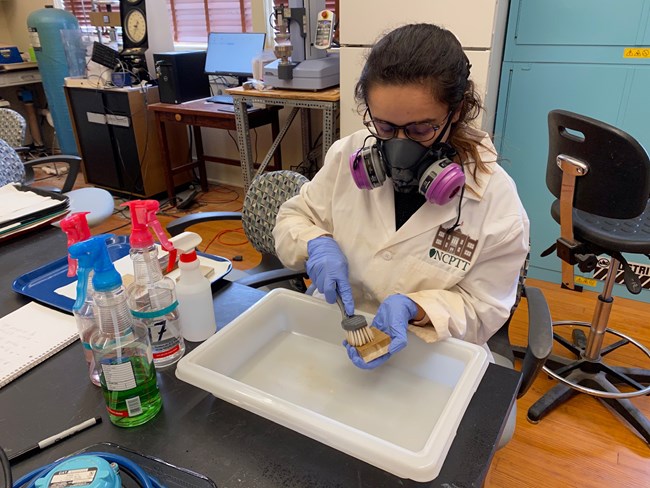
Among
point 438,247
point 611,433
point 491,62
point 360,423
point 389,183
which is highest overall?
point 491,62

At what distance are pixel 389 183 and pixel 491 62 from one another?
1.31 metres

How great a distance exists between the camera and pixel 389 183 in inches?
42.7

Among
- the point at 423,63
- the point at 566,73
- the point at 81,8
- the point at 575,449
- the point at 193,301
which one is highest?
the point at 81,8

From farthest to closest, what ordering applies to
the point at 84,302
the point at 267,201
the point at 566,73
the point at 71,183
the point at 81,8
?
the point at 81,8
the point at 71,183
the point at 566,73
the point at 267,201
the point at 84,302

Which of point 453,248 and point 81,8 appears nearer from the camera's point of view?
point 453,248

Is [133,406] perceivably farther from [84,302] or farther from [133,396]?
[84,302]

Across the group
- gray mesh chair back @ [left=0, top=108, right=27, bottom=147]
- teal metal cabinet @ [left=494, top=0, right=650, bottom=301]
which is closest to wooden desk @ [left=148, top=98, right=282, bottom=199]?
gray mesh chair back @ [left=0, top=108, right=27, bottom=147]

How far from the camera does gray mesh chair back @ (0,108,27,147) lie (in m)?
2.70

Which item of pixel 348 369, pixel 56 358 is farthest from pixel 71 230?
pixel 348 369

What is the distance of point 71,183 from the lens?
2.33 metres

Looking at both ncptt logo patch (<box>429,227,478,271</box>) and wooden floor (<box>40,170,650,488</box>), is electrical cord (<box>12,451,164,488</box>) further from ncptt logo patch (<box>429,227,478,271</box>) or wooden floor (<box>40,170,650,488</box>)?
wooden floor (<box>40,170,650,488</box>)

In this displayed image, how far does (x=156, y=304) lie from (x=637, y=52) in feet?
7.10

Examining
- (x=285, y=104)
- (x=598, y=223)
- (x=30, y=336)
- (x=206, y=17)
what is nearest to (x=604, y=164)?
(x=598, y=223)

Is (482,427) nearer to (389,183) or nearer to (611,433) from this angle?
(389,183)
